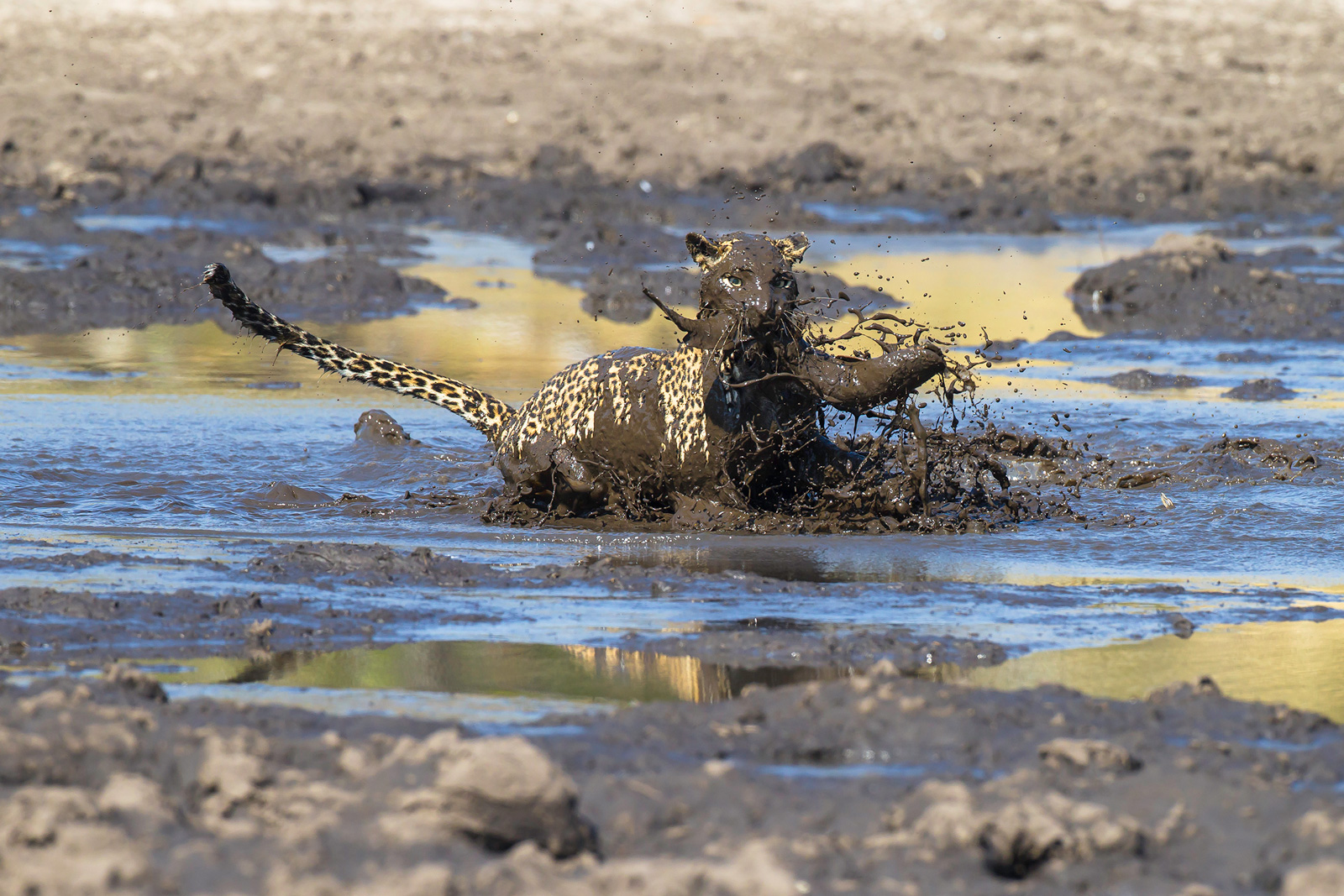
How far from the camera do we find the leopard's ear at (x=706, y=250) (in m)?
6.95

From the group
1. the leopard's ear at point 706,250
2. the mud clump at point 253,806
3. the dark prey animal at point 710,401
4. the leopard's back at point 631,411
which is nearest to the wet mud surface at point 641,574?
the mud clump at point 253,806

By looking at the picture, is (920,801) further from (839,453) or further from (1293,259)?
(1293,259)

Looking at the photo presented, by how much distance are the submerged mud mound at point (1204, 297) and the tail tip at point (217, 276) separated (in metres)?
8.11

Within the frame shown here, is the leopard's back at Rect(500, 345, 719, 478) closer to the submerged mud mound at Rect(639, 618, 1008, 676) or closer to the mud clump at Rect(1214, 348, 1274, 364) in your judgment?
the submerged mud mound at Rect(639, 618, 1008, 676)

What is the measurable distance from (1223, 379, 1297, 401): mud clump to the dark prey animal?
165 inches

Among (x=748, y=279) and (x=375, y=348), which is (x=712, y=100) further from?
(x=748, y=279)

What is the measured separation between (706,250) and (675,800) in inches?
143

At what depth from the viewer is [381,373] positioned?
864 cm

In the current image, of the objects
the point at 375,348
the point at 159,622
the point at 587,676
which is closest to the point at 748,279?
the point at 587,676

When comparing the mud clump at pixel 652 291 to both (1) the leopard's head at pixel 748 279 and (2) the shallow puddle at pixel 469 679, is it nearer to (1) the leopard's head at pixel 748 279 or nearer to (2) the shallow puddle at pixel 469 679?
(1) the leopard's head at pixel 748 279

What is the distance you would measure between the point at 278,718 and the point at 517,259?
1399 cm

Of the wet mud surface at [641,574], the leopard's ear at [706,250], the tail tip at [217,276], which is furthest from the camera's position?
the tail tip at [217,276]

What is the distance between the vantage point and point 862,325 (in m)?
7.46

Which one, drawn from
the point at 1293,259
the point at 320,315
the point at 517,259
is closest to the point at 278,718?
the point at 320,315
